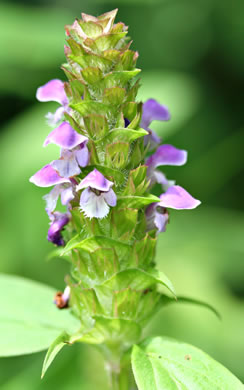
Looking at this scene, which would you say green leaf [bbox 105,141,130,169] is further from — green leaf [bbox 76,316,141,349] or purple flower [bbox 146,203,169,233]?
green leaf [bbox 76,316,141,349]

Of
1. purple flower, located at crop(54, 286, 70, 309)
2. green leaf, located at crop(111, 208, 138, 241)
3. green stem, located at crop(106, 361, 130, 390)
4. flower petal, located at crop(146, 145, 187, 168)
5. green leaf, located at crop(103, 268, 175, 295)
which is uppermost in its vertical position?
flower petal, located at crop(146, 145, 187, 168)

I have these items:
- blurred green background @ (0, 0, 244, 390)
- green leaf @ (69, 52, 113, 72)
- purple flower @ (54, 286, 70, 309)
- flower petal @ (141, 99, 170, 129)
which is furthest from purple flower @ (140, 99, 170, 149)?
blurred green background @ (0, 0, 244, 390)

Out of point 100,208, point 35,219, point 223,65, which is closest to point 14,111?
point 35,219

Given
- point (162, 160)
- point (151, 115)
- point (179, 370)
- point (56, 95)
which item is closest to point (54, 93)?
point (56, 95)

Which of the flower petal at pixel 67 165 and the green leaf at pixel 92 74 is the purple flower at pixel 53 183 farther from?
the green leaf at pixel 92 74

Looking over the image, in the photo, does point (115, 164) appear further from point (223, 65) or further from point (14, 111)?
point (223, 65)

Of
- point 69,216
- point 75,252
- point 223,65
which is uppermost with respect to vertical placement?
point 223,65
